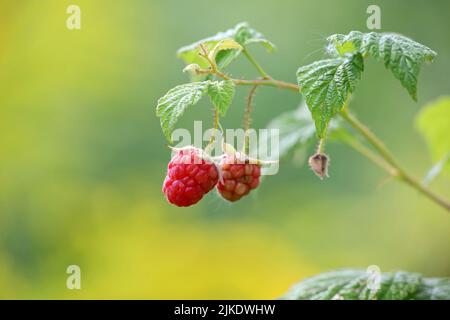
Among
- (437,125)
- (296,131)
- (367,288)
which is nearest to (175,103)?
(367,288)

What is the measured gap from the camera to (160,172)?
3.58 m

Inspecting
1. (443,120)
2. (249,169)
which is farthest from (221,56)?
(443,120)

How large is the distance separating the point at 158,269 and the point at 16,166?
3.27 feet

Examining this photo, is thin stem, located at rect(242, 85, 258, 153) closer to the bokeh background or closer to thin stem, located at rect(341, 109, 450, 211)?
thin stem, located at rect(341, 109, 450, 211)

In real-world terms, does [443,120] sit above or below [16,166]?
below

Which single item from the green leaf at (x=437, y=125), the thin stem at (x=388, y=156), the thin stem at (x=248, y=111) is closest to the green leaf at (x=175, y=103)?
the thin stem at (x=248, y=111)

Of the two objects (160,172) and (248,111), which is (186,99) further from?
(160,172)

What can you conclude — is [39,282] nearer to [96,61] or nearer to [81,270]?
[81,270]

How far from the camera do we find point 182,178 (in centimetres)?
126

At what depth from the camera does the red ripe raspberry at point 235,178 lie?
4.21 ft

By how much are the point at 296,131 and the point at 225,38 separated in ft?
2.10

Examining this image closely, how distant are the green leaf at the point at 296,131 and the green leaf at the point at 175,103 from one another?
2.15ft

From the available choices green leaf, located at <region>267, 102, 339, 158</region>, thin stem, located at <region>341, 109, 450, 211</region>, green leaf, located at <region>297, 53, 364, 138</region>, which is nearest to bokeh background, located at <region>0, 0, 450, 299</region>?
green leaf, located at <region>267, 102, 339, 158</region>

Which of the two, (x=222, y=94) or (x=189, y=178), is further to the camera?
(x=189, y=178)
